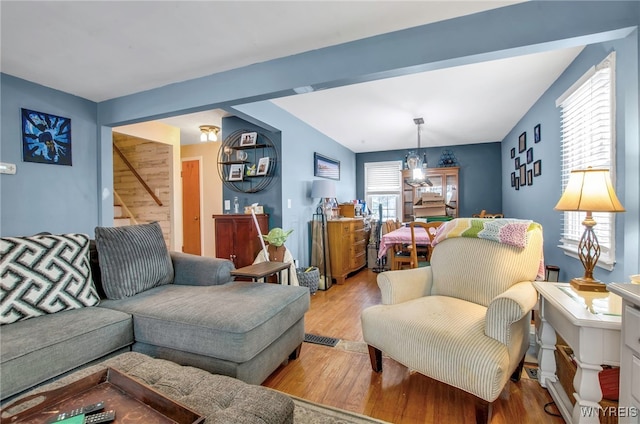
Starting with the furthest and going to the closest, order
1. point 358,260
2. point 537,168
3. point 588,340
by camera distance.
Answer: point 358,260 < point 537,168 < point 588,340

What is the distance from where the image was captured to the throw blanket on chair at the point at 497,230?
→ 191cm

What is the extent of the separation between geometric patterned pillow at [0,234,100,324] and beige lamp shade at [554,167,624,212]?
2918 millimetres

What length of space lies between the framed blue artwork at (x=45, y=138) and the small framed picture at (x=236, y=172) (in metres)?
1.67

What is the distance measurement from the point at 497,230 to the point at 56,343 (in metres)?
2.56

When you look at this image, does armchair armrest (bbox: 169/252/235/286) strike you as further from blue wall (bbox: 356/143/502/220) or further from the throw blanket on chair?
blue wall (bbox: 356/143/502/220)

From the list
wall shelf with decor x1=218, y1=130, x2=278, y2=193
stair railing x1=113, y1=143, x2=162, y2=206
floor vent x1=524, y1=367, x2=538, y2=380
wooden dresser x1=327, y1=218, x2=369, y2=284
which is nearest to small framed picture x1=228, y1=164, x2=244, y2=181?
wall shelf with decor x1=218, y1=130, x2=278, y2=193

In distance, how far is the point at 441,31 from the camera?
191 centimetres

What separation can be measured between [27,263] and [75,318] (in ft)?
1.46

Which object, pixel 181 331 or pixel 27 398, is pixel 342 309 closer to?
pixel 181 331

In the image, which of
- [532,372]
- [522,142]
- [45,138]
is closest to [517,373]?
[532,372]

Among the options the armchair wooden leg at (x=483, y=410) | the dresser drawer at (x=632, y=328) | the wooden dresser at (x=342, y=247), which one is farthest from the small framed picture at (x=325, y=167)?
the dresser drawer at (x=632, y=328)

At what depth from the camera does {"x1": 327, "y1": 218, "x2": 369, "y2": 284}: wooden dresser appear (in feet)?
14.3

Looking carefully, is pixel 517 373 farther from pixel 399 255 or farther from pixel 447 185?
pixel 447 185

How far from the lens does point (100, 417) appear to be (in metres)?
0.87
